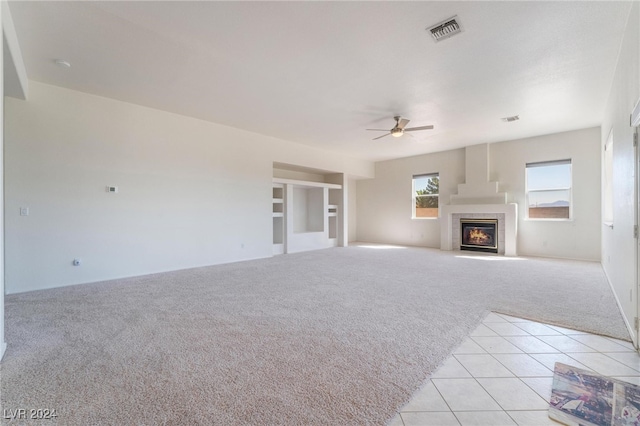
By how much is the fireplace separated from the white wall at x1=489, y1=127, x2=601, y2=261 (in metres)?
0.57

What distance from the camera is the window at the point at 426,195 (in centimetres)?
873

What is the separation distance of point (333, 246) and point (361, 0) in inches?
282

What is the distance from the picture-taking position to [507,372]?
1.94 m

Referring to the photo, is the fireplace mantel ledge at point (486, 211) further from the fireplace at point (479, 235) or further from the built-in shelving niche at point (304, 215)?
the built-in shelving niche at point (304, 215)

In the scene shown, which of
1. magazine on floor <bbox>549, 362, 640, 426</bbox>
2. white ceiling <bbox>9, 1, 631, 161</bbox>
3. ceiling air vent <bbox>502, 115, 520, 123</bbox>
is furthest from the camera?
ceiling air vent <bbox>502, 115, 520, 123</bbox>

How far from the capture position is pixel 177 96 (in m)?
4.52

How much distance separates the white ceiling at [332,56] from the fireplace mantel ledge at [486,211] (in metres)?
2.37

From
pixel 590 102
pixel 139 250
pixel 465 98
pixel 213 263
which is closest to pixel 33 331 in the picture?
pixel 139 250

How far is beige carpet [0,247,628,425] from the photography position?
160 cm

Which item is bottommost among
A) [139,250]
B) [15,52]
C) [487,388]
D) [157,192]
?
[487,388]

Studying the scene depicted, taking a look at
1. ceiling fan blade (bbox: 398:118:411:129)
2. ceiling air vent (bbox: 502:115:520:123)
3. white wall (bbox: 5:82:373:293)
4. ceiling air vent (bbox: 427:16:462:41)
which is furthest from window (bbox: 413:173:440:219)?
ceiling air vent (bbox: 427:16:462:41)

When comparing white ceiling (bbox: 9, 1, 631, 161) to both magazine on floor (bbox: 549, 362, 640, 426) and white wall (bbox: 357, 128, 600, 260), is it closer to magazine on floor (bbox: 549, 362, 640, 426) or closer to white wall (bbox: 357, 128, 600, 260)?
white wall (bbox: 357, 128, 600, 260)

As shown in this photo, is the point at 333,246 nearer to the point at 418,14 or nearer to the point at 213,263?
the point at 213,263

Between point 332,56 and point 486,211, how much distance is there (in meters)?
6.06
